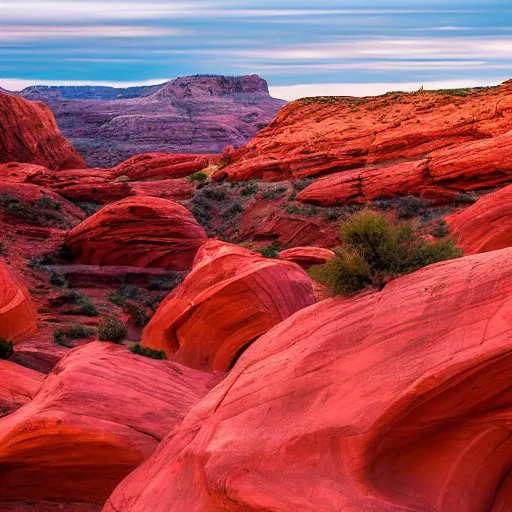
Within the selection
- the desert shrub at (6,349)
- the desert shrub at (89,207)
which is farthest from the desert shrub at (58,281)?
the desert shrub at (89,207)

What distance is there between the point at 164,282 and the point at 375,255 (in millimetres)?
20370

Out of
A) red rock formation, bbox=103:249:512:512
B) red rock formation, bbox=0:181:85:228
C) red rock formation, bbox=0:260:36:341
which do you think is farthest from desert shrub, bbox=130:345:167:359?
red rock formation, bbox=0:181:85:228

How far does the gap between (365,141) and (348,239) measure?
105 feet

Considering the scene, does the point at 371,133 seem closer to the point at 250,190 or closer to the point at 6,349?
the point at 250,190

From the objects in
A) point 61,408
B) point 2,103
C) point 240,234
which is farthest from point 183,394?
point 2,103

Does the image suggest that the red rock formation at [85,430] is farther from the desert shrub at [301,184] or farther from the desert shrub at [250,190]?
the desert shrub at [250,190]

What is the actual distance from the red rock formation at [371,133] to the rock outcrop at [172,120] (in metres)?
41.3

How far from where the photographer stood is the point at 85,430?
958 cm

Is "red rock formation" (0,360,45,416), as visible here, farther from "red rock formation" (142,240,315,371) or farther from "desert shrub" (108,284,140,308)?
"desert shrub" (108,284,140,308)

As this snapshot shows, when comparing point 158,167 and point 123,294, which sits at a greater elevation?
point 158,167

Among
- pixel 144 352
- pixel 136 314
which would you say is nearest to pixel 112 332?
pixel 144 352

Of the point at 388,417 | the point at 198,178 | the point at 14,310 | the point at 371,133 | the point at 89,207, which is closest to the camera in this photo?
the point at 388,417

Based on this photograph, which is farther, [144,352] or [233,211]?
[233,211]

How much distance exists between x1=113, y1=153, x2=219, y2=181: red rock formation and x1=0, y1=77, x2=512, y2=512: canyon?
65.4ft
